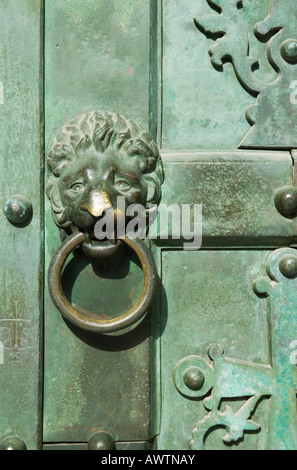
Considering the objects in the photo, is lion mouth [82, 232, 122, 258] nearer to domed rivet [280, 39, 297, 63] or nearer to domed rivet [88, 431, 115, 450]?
domed rivet [88, 431, 115, 450]

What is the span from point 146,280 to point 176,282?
0.32 ft

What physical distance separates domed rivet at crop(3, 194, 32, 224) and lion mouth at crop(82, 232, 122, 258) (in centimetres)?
11

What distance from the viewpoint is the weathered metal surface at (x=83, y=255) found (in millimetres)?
1053

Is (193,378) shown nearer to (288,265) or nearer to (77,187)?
(288,265)

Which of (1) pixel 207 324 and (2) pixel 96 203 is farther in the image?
(1) pixel 207 324

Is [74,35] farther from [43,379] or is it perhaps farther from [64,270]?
[43,379]

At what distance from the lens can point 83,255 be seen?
106 centimetres

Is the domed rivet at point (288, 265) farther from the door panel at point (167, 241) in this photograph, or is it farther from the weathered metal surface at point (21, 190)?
the weathered metal surface at point (21, 190)

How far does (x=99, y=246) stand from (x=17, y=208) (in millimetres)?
142

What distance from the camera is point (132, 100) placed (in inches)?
41.7

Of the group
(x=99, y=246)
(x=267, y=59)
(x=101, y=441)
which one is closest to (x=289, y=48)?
(x=267, y=59)

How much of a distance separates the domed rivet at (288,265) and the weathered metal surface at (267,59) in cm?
18

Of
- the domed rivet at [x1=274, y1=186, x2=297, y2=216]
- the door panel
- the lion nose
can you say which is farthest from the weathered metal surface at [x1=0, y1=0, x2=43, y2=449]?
the domed rivet at [x1=274, y1=186, x2=297, y2=216]

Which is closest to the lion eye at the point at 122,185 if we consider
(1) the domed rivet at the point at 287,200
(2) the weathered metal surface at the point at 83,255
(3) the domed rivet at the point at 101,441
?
(2) the weathered metal surface at the point at 83,255
